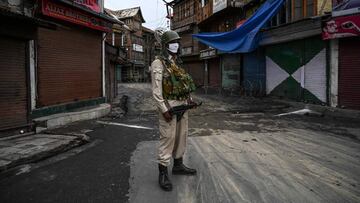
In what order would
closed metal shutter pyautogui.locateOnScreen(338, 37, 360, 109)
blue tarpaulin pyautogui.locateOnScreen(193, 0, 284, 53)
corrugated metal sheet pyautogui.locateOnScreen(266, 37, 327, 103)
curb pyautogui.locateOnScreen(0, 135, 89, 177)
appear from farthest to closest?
blue tarpaulin pyautogui.locateOnScreen(193, 0, 284, 53)
corrugated metal sheet pyautogui.locateOnScreen(266, 37, 327, 103)
closed metal shutter pyautogui.locateOnScreen(338, 37, 360, 109)
curb pyautogui.locateOnScreen(0, 135, 89, 177)

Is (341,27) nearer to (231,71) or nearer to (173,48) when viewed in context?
(173,48)

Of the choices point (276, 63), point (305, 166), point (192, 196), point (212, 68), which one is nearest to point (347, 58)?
point (276, 63)

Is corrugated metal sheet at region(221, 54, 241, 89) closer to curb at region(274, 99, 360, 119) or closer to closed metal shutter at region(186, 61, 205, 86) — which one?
closed metal shutter at region(186, 61, 205, 86)

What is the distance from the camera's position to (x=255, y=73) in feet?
69.6

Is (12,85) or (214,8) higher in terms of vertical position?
(214,8)

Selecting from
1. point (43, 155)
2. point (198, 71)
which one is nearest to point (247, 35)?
point (43, 155)

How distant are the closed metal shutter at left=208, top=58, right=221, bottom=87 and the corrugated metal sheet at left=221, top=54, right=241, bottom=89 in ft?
5.04

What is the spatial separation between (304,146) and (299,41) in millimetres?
10038

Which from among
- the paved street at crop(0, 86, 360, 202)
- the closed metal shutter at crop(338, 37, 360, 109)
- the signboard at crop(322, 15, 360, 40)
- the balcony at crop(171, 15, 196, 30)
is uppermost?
the balcony at crop(171, 15, 196, 30)

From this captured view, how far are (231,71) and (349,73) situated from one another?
1279 centimetres

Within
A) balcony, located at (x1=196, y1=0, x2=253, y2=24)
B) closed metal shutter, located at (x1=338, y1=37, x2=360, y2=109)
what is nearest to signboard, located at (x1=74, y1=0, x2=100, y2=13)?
closed metal shutter, located at (x1=338, y1=37, x2=360, y2=109)

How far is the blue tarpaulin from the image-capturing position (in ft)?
52.7

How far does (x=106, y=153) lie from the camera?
6.66 m

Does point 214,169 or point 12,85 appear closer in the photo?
point 214,169
